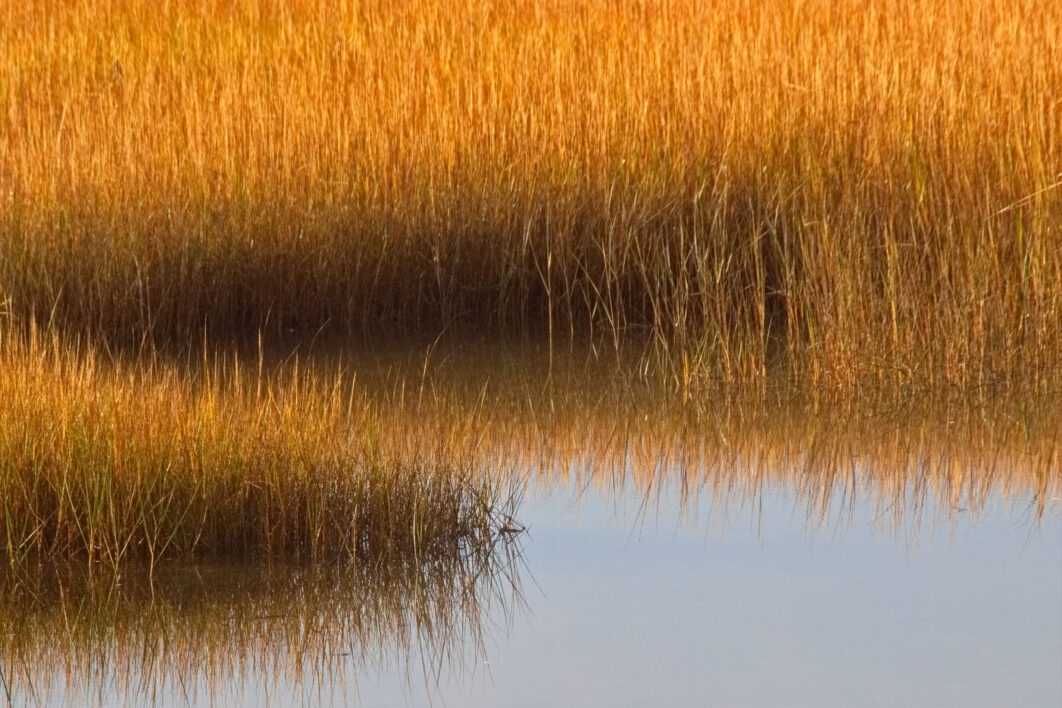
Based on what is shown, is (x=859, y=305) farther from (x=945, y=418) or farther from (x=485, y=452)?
(x=485, y=452)

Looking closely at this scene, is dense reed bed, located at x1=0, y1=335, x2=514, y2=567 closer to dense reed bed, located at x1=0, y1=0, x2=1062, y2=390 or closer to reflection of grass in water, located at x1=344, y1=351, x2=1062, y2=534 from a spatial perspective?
reflection of grass in water, located at x1=344, y1=351, x2=1062, y2=534

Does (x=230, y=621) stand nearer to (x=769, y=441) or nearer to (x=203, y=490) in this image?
(x=203, y=490)

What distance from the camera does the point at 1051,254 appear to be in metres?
6.26

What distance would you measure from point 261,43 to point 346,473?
20.6ft

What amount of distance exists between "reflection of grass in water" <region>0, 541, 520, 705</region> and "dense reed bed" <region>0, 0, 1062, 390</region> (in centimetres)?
209

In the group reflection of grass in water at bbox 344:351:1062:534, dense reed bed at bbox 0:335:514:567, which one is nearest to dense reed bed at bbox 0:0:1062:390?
reflection of grass in water at bbox 344:351:1062:534

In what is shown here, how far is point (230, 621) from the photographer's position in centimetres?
420

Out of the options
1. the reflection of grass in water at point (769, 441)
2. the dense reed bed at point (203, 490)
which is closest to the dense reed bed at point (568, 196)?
the reflection of grass in water at point (769, 441)

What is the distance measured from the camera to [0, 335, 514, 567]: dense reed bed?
4.50 m

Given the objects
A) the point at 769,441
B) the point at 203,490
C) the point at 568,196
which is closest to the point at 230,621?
the point at 203,490

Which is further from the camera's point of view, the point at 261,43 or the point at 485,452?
the point at 261,43

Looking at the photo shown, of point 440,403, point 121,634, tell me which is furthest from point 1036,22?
point 121,634

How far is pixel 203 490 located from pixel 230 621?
1.54ft

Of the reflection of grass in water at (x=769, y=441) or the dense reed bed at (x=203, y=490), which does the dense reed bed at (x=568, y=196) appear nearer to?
the reflection of grass in water at (x=769, y=441)
